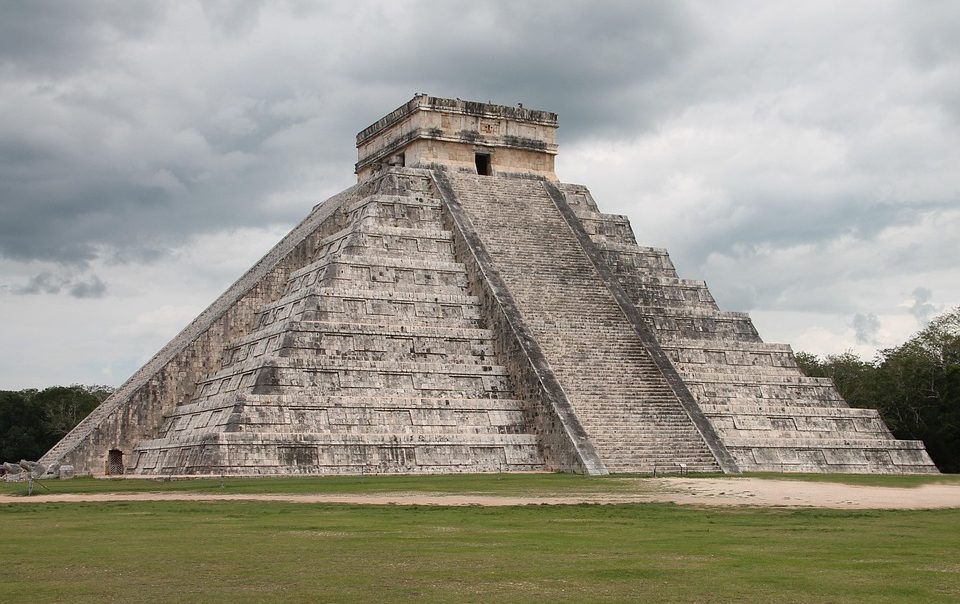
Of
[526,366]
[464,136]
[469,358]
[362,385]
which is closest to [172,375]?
[362,385]

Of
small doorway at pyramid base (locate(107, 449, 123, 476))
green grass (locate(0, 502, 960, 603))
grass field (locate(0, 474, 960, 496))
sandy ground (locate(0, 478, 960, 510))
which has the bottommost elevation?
green grass (locate(0, 502, 960, 603))

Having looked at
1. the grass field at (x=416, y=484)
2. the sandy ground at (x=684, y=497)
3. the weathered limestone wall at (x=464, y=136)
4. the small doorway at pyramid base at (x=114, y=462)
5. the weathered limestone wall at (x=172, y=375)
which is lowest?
the sandy ground at (x=684, y=497)

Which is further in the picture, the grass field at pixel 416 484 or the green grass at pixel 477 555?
the grass field at pixel 416 484

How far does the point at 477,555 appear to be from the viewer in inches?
408

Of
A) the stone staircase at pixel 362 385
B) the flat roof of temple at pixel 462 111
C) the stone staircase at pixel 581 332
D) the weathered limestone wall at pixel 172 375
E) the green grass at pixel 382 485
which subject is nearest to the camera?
the green grass at pixel 382 485

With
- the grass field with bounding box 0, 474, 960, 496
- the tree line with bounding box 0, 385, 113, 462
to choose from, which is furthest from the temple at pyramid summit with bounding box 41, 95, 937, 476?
the tree line with bounding box 0, 385, 113, 462

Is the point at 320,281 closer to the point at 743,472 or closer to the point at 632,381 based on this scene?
the point at 632,381

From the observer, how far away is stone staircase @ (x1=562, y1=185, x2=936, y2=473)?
2773 centimetres

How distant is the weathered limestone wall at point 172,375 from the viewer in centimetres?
2766

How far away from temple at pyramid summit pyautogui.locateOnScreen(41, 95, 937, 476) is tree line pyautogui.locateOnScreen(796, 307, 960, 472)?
6153 mm

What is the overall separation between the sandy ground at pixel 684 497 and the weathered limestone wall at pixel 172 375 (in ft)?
27.7

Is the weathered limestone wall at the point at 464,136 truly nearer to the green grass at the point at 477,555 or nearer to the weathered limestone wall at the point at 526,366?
the weathered limestone wall at the point at 526,366

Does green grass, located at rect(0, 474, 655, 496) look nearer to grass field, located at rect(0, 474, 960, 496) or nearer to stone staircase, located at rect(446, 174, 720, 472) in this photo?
grass field, located at rect(0, 474, 960, 496)

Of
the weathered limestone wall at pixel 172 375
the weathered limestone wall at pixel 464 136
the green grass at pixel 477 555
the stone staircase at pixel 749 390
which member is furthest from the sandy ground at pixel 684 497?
the weathered limestone wall at pixel 464 136
